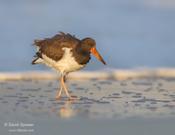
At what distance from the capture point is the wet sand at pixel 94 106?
8.88 m

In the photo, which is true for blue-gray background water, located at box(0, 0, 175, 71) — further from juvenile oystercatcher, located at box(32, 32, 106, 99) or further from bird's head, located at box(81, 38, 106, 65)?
bird's head, located at box(81, 38, 106, 65)

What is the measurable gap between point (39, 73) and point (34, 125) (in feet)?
16.0

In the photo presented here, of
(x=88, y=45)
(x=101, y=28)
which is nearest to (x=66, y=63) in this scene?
(x=88, y=45)

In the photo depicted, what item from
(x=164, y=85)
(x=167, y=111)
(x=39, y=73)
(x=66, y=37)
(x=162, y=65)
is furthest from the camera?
(x=162, y=65)

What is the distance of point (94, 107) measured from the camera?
1024cm

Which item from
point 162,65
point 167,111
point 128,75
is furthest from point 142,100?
point 162,65

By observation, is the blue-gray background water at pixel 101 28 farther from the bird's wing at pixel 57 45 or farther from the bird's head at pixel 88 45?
the bird's head at pixel 88 45

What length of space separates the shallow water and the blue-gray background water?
187 cm

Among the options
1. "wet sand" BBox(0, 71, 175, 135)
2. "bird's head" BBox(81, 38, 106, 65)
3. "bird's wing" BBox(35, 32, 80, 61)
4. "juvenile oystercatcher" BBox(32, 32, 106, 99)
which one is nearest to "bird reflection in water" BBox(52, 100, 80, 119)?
"wet sand" BBox(0, 71, 175, 135)

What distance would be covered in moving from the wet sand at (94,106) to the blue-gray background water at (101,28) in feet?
5.64

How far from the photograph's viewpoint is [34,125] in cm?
889

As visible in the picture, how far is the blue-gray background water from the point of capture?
1497 cm

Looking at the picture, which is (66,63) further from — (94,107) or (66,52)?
(94,107)

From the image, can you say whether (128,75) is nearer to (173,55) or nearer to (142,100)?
(173,55)
